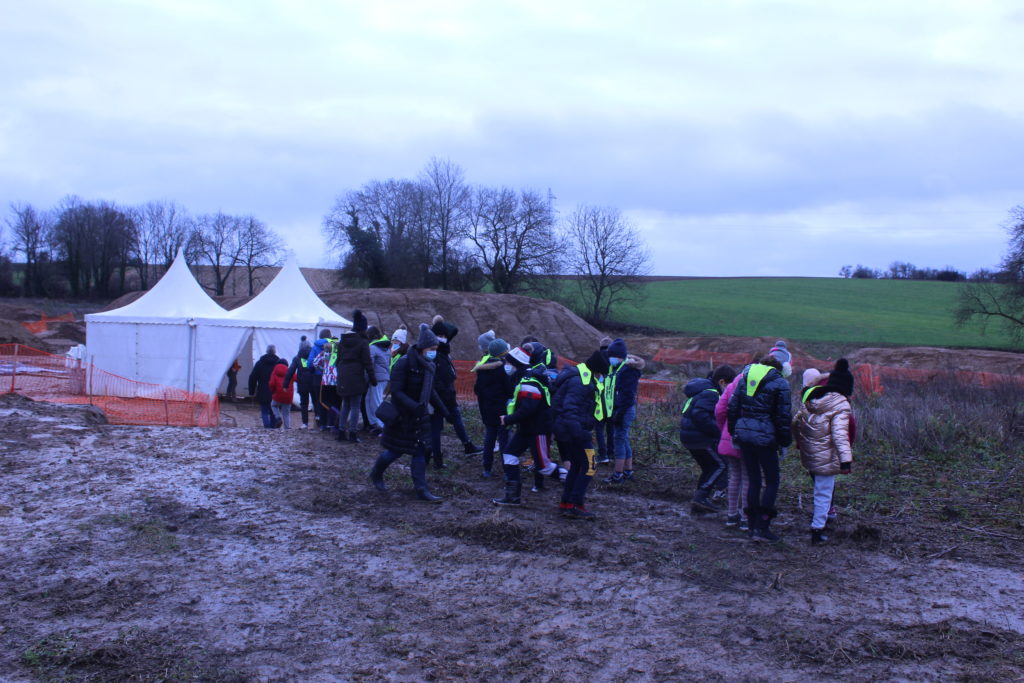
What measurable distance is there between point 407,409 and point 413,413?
0.07 meters

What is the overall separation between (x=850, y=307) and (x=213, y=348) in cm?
5137

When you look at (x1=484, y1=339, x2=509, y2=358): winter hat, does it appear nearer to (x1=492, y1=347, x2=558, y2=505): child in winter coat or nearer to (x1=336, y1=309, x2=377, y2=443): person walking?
(x1=492, y1=347, x2=558, y2=505): child in winter coat

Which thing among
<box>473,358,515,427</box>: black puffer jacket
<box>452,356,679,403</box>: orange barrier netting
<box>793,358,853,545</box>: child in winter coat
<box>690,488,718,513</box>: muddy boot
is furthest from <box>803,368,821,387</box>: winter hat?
<box>452,356,679,403</box>: orange barrier netting

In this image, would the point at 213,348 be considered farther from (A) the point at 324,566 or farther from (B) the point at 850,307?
(B) the point at 850,307

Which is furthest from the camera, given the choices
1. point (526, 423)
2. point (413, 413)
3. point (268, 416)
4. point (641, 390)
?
point (641, 390)

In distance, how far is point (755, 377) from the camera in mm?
6406

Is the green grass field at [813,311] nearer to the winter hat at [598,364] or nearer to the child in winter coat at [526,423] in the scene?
the child in winter coat at [526,423]

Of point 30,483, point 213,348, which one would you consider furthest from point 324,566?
point 213,348

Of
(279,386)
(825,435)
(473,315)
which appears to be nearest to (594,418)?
(825,435)

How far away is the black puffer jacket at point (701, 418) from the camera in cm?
741

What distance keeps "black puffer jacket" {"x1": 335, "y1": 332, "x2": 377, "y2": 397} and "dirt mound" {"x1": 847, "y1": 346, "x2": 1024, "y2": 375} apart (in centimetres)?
2730

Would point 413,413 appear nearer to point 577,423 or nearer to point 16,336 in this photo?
point 577,423

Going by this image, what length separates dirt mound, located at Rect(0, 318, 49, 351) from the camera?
26.0 meters

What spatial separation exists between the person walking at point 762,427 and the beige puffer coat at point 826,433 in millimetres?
234
